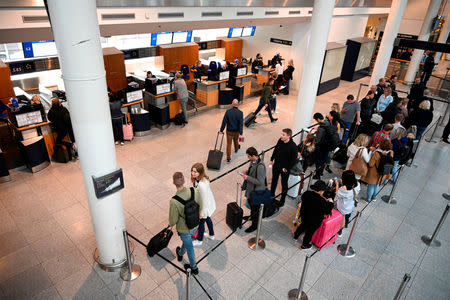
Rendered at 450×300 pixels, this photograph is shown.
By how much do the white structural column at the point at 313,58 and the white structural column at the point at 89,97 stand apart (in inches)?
194

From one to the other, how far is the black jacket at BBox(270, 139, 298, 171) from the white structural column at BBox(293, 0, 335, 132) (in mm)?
2052

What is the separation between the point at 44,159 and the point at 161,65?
781cm

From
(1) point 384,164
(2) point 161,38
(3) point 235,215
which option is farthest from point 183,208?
(2) point 161,38

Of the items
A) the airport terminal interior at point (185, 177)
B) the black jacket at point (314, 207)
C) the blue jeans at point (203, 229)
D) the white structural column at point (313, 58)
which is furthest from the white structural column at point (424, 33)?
the blue jeans at point (203, 229)

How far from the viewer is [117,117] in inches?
334

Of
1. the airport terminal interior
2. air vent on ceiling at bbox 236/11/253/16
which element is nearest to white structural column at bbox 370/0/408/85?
the airport terminal interior

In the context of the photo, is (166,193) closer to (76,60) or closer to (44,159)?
(44,159)

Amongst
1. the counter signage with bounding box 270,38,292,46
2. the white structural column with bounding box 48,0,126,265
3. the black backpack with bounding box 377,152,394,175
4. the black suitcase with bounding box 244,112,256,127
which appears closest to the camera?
the white structural column with bounding box 48,0,126,265

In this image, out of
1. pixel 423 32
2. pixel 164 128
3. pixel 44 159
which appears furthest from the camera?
pixel 423 32

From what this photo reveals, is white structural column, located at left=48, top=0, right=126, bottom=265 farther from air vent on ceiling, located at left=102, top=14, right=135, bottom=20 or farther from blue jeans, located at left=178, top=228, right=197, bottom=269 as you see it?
air vent on ceiling, located at left=102, top=14, right=135, bottom=20

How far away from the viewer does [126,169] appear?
7.55 meters

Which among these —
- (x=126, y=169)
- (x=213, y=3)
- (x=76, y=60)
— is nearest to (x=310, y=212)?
(x=76, y=60)

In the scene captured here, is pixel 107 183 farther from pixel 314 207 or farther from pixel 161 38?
pixel 161 38

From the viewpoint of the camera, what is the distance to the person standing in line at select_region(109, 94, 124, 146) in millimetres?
8383
